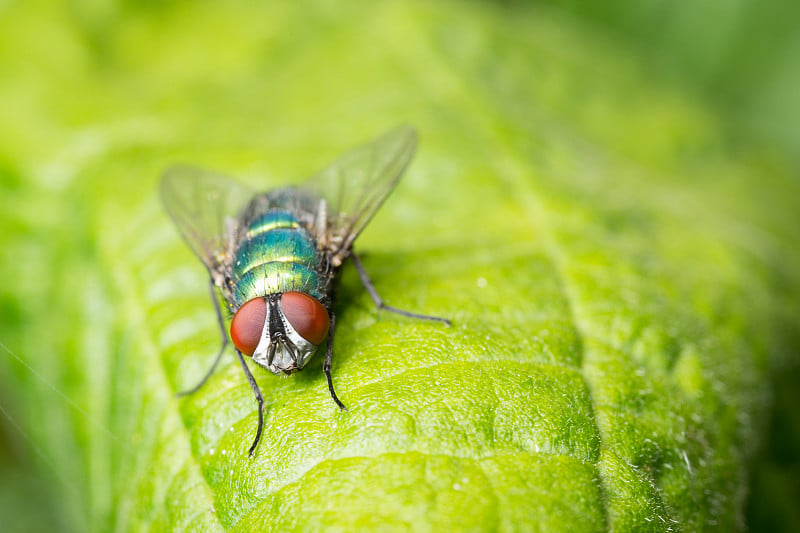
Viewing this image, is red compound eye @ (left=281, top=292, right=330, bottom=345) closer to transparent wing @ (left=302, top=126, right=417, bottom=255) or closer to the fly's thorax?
the fly's thorax

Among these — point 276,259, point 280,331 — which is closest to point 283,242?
point 276,259

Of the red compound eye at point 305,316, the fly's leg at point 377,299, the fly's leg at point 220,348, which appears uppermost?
the red compound eye at point 305,316

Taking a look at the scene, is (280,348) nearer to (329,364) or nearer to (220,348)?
(329,364)

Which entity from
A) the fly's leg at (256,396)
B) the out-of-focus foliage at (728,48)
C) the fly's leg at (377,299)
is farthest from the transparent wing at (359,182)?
the out-of-focus foliage at (728,48)

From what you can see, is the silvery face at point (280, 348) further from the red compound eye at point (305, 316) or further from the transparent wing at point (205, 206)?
the transparent wing at point (205, 206)

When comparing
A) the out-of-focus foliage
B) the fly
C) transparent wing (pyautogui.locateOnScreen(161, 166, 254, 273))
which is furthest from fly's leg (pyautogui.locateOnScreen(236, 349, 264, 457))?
the out-of-focus foliage

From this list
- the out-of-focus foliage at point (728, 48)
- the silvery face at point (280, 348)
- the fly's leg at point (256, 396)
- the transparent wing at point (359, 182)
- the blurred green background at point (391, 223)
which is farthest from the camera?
the out-of-focus foliage at point (728, 48)

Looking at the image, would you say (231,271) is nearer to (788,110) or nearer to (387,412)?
(387,412)
